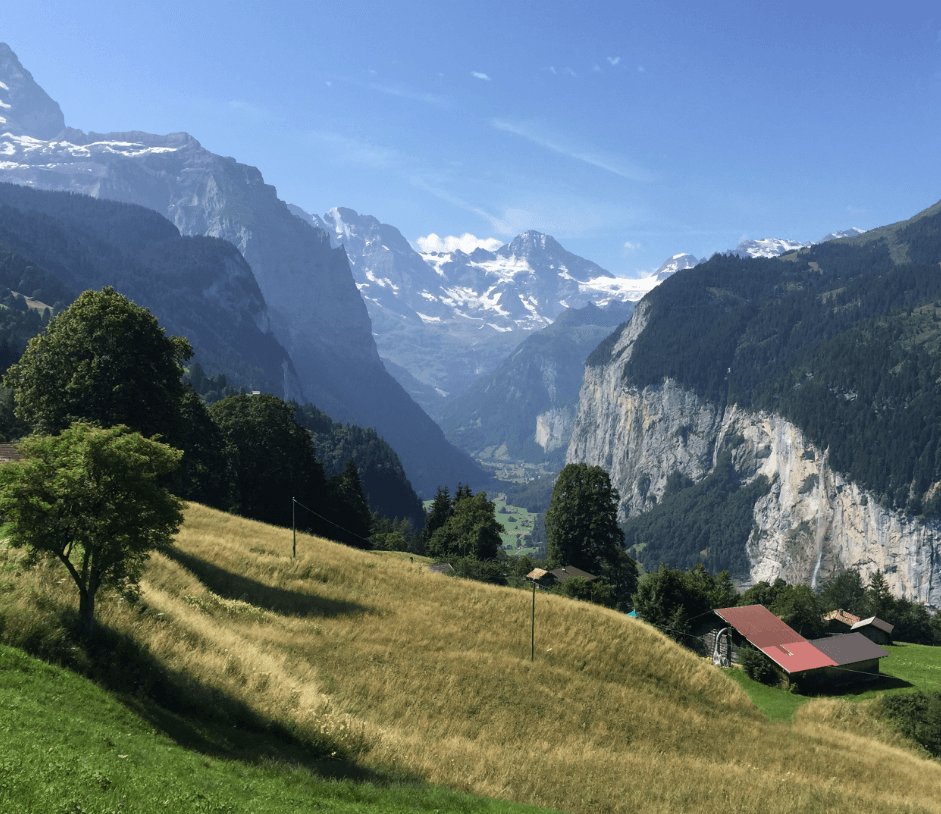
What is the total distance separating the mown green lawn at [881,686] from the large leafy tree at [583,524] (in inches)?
1102

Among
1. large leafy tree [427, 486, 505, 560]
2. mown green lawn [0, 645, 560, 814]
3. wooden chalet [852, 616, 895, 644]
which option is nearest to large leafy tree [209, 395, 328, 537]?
large leafy tree [427, 486, 505, 560]

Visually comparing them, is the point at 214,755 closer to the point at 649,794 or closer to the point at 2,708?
the point at 2,708

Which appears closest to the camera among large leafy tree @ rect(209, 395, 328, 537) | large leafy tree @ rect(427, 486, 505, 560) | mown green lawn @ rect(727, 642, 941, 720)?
mown green lawn @ rect(727, 642, 941, 720)

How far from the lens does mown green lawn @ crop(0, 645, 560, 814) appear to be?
37.4ft

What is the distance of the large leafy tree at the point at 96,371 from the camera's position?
40.8 m

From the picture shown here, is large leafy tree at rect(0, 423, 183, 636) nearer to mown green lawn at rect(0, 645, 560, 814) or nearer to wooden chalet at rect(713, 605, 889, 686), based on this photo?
mown green lawn at rect(0, 645, 560, 814)

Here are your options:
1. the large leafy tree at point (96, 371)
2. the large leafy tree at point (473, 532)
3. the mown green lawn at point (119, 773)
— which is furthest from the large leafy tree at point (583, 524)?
the mown green lawn at point (119, 773)

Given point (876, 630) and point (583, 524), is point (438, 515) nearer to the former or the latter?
point (583, 524)

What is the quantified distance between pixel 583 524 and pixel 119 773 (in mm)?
74225

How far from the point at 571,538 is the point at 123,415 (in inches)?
2249

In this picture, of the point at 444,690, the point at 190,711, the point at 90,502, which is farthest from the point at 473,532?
the point at 90,502

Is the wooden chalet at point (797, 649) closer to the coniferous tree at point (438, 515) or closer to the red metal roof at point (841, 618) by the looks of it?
the red metal roof at point (841, 618)

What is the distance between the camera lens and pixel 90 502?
60.4ft

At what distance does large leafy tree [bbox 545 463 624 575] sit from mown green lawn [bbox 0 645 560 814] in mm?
64567
